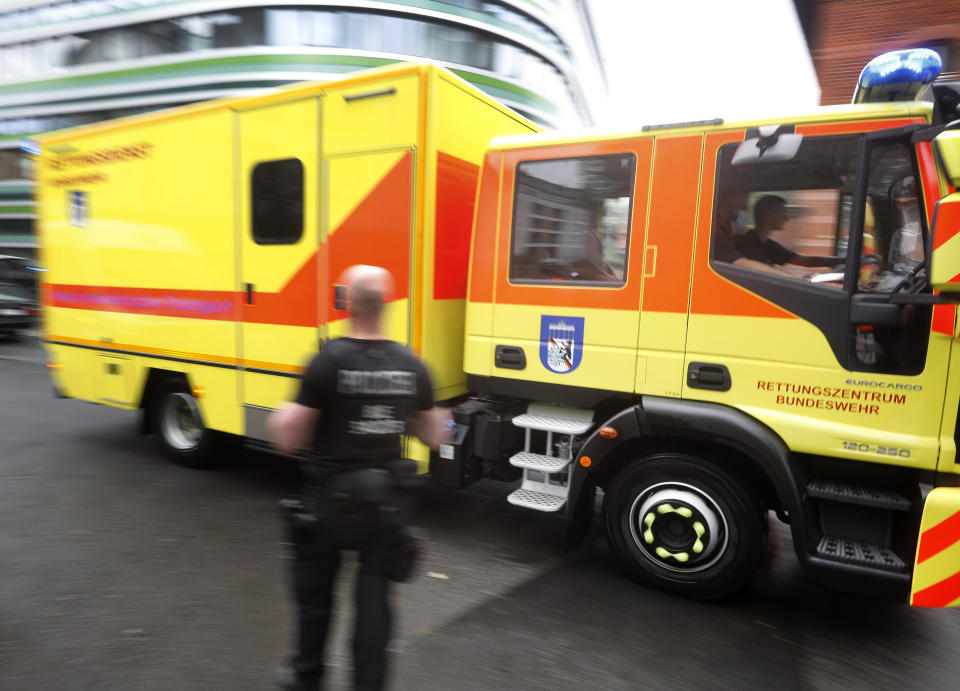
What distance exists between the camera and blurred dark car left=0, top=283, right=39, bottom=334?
1474 cm

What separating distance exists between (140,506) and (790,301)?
4.88 m

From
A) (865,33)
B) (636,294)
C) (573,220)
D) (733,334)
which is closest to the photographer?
(733,334)

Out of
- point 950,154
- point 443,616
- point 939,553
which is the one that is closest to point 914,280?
point 950,154

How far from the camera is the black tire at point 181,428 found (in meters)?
5.66

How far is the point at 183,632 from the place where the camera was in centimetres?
310

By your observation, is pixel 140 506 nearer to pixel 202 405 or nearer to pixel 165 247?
pixel 202 405

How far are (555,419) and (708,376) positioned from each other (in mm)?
1035

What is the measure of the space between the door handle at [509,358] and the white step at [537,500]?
0.84 meters

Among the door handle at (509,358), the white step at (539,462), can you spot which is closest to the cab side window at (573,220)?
the door handle at (509,358)

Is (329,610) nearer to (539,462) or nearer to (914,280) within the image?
(539,462)

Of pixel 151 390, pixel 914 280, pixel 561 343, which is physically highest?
pixel 914 280

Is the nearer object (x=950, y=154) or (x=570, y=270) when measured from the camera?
(x=950, y=154)

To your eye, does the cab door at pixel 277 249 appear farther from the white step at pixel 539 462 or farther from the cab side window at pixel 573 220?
the white step at pixel 539 462

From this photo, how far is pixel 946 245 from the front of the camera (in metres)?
2.61
